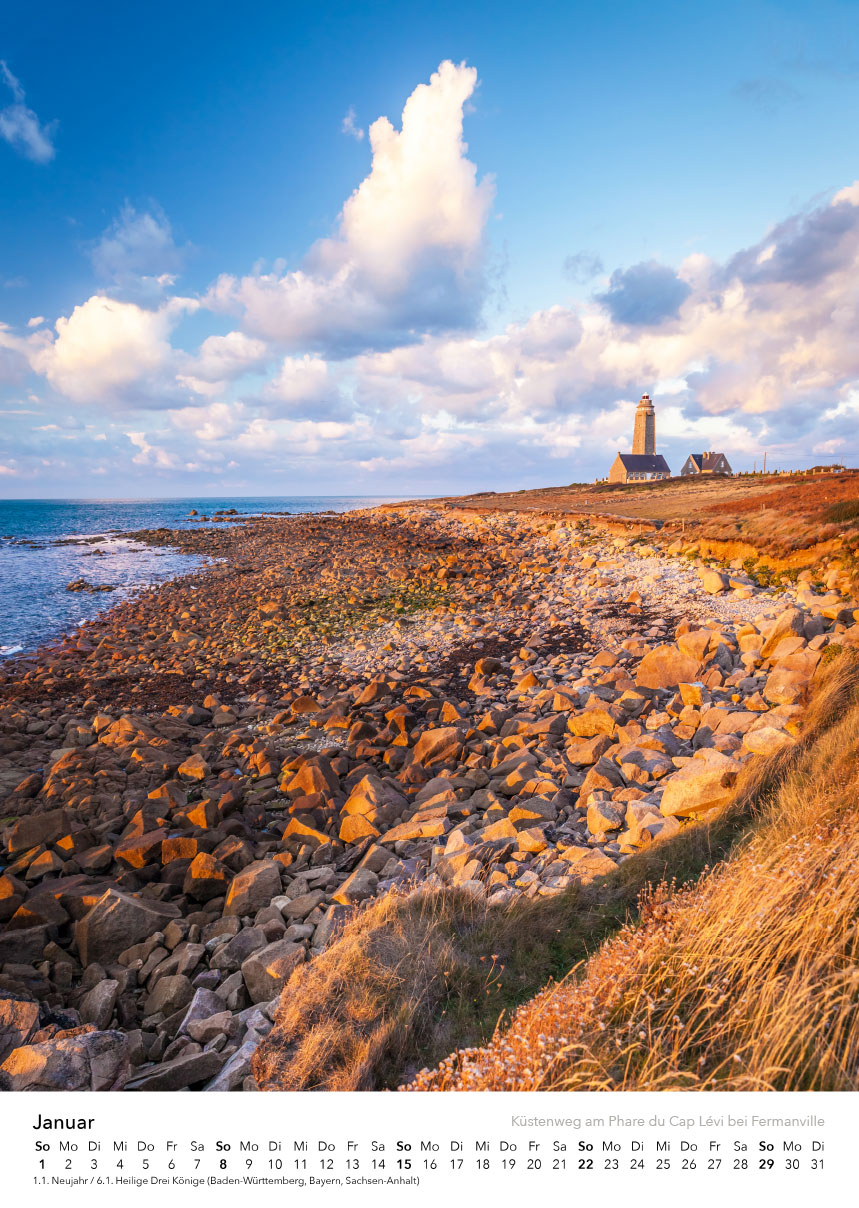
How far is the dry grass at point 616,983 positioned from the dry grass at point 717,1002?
10 millimetres

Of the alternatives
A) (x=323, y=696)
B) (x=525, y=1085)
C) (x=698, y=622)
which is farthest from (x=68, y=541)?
(x=525, y=1085)

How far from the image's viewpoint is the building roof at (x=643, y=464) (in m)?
87.6

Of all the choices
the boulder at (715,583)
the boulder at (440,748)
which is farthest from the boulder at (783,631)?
the boulder at (440,748)

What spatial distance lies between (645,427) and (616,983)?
356 feet

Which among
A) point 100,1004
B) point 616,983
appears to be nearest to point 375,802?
point 100,1004

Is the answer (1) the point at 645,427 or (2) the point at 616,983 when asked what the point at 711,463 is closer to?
(1) the point at 645,427

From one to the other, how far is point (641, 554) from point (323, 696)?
41.0 feet

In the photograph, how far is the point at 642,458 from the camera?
294 feet

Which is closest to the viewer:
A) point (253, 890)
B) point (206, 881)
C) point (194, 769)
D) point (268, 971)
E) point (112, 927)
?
point (268, 971)

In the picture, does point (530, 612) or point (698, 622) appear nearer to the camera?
point (698, 622)

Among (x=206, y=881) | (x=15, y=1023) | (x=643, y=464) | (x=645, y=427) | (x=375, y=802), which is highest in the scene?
(x=645, y=427)

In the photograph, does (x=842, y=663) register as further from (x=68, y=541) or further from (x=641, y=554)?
(x=68, y=541)

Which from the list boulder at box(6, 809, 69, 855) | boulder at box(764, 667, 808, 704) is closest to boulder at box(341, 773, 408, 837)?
boulder at box(6, 809, 69, 855)
